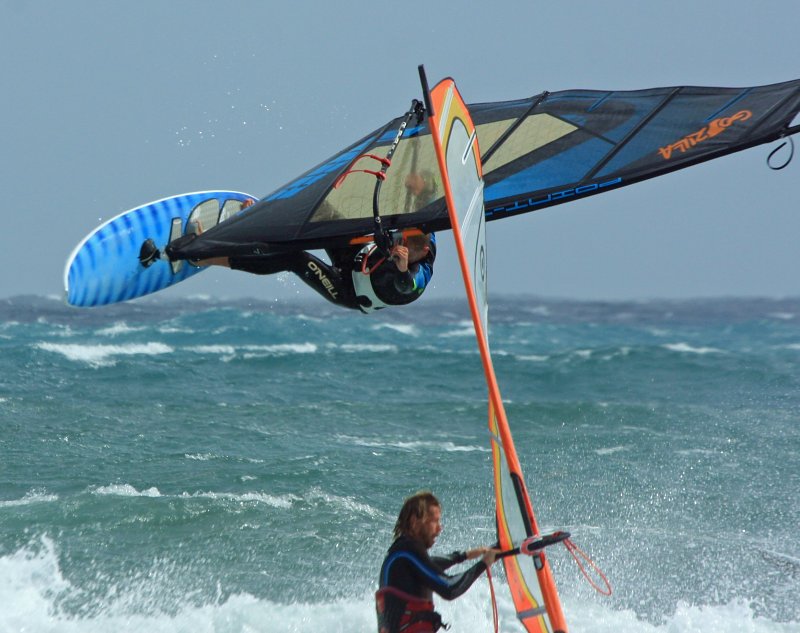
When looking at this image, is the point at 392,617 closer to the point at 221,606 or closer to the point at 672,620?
the point at 221,606

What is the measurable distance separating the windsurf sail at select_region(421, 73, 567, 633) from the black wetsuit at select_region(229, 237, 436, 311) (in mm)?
1066

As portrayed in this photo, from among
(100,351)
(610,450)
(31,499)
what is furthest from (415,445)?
(100,351)

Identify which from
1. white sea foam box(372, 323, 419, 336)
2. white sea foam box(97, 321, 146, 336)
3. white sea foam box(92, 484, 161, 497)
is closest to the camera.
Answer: white sea foam box(92, 484, 161, 497)

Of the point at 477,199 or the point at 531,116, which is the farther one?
the point at 531,116

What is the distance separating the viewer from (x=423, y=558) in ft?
11.5

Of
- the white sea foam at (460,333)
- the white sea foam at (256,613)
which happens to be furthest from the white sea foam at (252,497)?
the white sea foam at (460,333)

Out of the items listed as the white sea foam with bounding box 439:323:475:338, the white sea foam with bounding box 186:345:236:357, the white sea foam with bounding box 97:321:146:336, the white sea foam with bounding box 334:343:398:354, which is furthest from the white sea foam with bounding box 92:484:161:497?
the white sea foam with bounding box 439:323:475:338

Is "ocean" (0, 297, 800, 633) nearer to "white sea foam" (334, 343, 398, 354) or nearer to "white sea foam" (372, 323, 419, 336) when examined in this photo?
"white sea foam" (334, 343, 398, 354)

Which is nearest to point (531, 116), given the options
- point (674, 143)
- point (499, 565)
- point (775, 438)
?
point (674, 143)

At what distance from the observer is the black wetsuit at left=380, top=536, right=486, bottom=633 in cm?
345

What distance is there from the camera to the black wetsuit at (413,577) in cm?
345

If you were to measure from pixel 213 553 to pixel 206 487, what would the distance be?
1.39 metres

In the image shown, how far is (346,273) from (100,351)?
974cm

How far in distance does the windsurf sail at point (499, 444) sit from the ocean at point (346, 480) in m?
1.66
